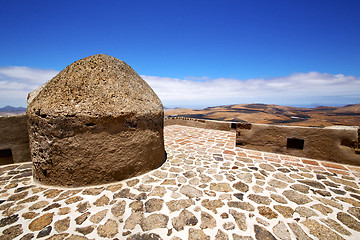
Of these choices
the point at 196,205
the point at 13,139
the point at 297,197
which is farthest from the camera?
the point at 13,139

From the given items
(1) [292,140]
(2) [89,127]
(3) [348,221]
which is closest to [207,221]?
(3) [348,221]

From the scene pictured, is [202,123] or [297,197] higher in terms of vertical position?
[202,123]

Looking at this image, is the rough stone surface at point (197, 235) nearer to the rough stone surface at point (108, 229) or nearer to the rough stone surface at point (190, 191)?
the rough stone surface at point (190, 191)

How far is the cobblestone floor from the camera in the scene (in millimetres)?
2152

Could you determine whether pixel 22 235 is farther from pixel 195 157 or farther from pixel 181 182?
pixel 195 157

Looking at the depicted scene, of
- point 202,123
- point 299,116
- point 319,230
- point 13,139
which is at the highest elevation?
point 13,139

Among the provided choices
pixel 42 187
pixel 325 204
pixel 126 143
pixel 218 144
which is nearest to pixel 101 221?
pixel 126 143

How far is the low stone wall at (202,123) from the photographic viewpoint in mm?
8758

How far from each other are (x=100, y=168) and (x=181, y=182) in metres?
1.79

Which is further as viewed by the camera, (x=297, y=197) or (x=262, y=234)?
(x=297, y=197)

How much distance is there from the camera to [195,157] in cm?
484

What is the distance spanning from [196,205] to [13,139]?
5.27 meters

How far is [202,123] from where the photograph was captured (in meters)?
9.75

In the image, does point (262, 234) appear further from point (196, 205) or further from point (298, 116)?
point (298, 116)
